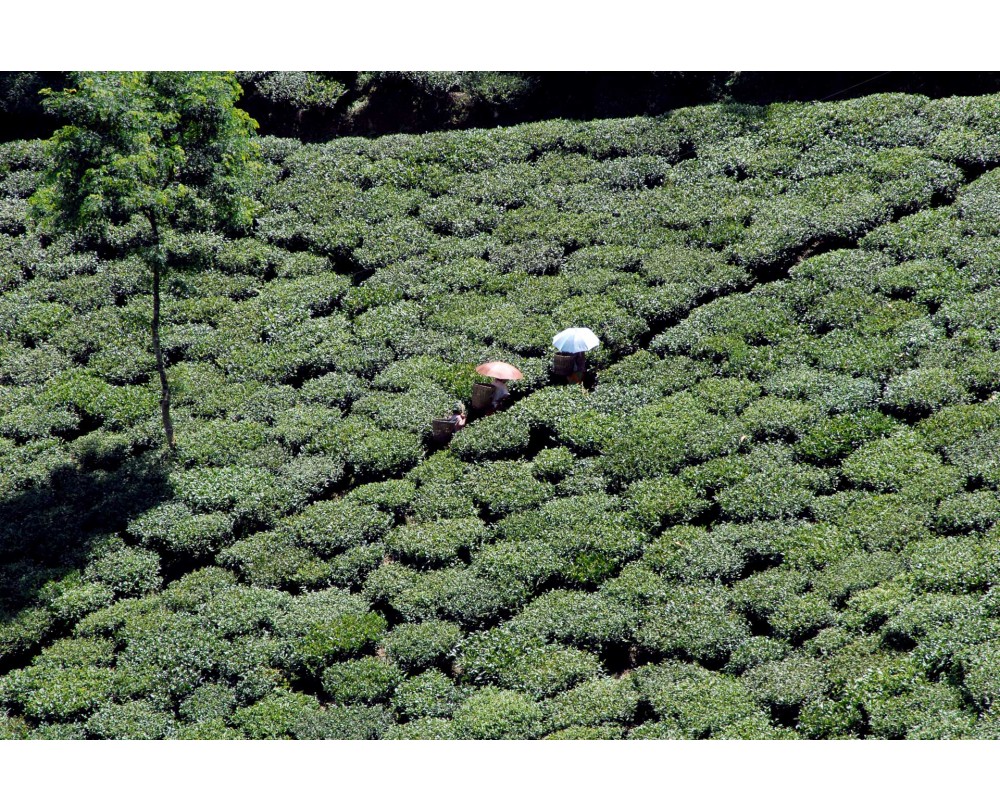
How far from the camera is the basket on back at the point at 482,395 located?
909 inches

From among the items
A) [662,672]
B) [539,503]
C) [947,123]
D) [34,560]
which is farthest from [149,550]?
[947,123]

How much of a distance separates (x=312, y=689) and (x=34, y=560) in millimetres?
6107

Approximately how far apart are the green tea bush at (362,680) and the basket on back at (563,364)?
729 centimetres

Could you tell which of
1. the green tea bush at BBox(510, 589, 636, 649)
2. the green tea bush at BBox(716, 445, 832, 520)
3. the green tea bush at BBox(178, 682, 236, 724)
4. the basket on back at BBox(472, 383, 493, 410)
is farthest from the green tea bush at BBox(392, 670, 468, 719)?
the basket on back at BBox(472, 383, 493, 410)

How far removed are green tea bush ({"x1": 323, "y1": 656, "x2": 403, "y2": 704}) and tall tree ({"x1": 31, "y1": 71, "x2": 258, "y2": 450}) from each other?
27.1 feet

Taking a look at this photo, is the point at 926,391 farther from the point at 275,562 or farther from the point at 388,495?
the point at 275,562

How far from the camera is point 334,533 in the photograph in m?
21.0

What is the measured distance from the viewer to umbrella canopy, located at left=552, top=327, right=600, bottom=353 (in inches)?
904

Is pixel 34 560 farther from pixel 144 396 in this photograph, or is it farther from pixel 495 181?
pixel 495 181

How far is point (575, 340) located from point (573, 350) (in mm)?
238

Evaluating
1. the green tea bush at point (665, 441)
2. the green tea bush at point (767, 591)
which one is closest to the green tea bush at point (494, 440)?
the green tea bush at point (665, 441)

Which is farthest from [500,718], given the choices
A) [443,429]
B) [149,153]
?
[149,153]

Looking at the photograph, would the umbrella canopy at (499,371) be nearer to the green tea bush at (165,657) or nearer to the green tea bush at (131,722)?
the green tea bush at (165,657)

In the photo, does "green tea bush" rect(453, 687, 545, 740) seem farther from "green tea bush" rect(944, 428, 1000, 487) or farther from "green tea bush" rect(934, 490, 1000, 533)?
"green tea bush" rect(944, 428, 1000, 487)
